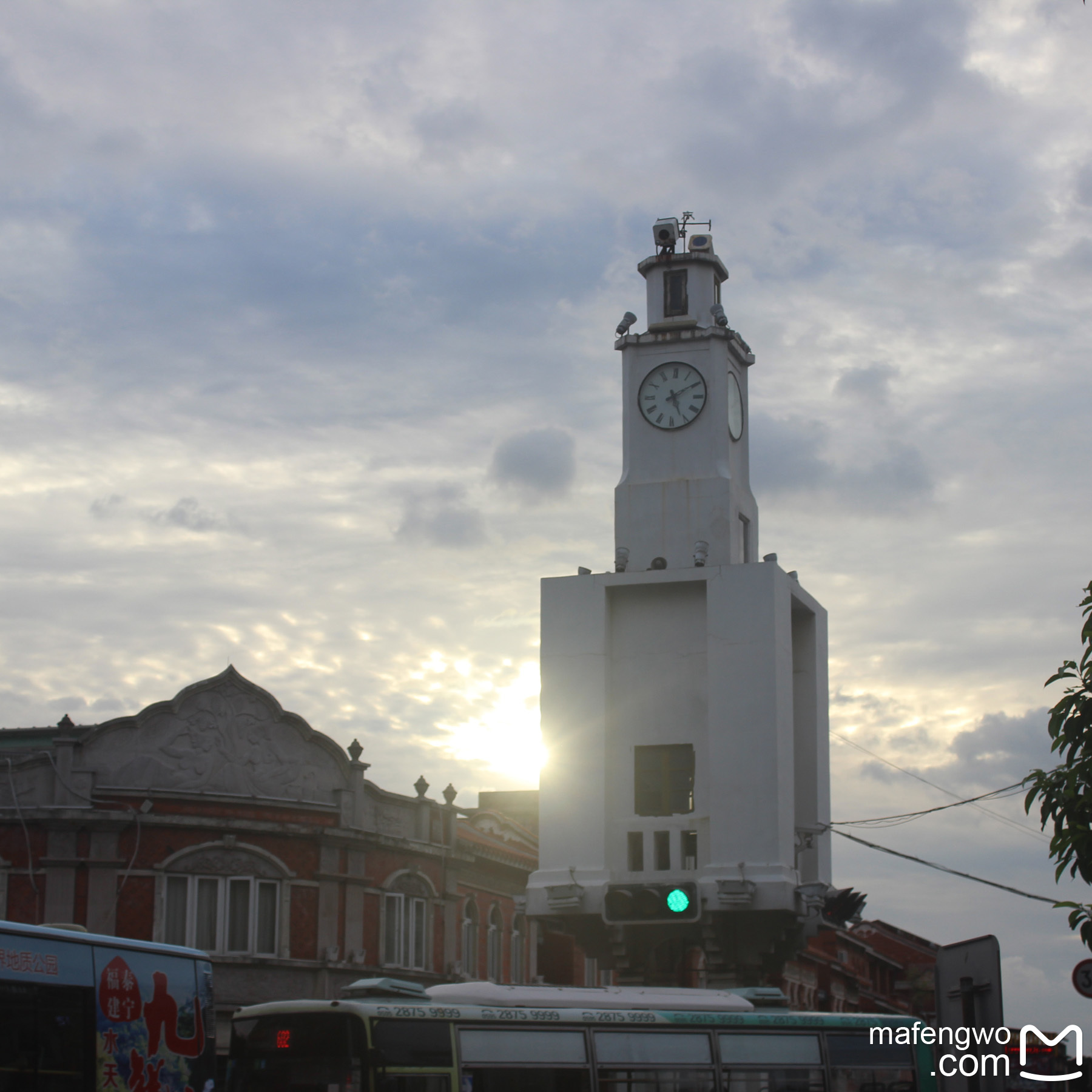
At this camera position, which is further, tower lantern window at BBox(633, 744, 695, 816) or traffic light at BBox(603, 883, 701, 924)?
tower lantern window at BBox(633, 744, 695, 816)

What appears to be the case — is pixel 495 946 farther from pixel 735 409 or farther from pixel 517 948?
pixel 735 409

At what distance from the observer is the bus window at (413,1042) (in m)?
16.6

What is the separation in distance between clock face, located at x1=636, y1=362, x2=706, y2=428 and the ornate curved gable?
36.8ft

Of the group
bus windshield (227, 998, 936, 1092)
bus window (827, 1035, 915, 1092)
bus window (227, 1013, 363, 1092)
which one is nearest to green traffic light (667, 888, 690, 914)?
bus windshield (227, 998, 936, 1092)

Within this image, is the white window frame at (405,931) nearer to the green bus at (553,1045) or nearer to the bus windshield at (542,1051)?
the green bus at (553,1045)

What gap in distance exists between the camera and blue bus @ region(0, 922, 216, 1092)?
13258 millimetres

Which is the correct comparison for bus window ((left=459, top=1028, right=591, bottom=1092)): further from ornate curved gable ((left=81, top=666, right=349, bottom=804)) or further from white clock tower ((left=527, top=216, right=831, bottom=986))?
ornate curved gable ((left=81, top=666, right=349, bottom=804))

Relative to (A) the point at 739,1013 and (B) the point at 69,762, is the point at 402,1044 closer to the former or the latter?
(A) the point at 739,1013

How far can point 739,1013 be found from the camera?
18938 millimetres

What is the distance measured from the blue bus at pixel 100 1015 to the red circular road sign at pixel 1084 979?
955 cm

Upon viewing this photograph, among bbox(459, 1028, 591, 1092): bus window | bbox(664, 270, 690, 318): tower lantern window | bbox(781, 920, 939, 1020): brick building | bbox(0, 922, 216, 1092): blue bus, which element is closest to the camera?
bbox(0, 922, 216, 1092): blue bus

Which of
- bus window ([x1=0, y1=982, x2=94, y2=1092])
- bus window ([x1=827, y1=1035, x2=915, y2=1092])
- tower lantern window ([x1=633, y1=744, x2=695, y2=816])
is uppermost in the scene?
tower lantern window ([x1=633, y1=744, x2=695, y2=816])

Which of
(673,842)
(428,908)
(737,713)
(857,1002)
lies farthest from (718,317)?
(857,1002)

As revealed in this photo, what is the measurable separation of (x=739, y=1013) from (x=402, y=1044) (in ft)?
15.2
